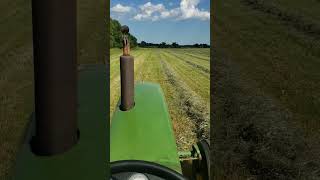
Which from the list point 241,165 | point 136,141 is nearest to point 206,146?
point 136,141

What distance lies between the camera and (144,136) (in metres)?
2.21

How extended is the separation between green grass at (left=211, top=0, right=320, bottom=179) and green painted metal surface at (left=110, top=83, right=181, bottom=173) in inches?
11.2

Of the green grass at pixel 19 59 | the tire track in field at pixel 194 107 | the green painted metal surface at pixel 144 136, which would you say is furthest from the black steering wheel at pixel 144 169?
the tire track in field at pixel 194 107

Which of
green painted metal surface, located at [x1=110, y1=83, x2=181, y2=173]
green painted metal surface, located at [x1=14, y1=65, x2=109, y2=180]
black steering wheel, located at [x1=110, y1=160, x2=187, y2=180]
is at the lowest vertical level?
green painted metal surface, located at [x1=110, y1=83, x2=181, y2=173]

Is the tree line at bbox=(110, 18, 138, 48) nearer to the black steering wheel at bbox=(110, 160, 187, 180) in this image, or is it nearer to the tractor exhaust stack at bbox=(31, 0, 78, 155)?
the tractor exhaust stack at bbox=(31, 0, 78, 155)

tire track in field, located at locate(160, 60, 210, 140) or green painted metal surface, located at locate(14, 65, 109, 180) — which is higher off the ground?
green painted metal surface, located at locate(14, 65, 109, 180)

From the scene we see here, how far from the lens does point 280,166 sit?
5.13 metres

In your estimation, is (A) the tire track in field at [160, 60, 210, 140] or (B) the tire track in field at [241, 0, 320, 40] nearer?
(A) the tire track in field at [160, 60, 210, 140]

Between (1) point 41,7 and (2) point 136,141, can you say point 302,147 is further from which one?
(1) point 41,7

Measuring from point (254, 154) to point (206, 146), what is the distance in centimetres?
243

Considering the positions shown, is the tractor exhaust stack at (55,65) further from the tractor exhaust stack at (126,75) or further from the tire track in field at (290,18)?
the tire track in field at (290,18)

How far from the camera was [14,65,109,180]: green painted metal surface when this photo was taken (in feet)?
1.94

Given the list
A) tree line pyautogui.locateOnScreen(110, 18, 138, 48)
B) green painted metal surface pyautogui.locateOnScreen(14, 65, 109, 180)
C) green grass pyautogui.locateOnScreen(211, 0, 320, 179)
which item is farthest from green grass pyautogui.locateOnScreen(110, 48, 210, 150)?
green painted metal surface pyautogui.locateOnScreen(14, 65, 109, 180)

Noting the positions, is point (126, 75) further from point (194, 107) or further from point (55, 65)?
point (194, 107)
